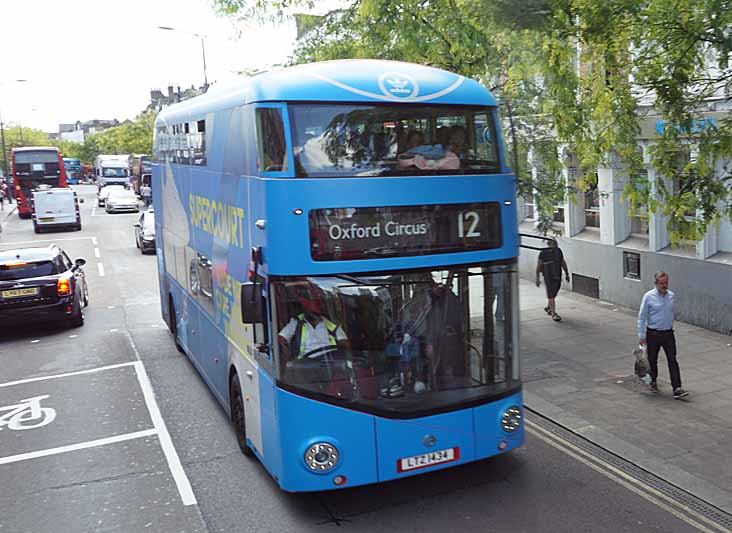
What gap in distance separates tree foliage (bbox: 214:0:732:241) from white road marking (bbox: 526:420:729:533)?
99.5 inches

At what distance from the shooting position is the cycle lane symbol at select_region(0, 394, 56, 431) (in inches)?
421

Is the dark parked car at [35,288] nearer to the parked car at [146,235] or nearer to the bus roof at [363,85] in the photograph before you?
the bus roof at [363,85]

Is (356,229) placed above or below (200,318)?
above

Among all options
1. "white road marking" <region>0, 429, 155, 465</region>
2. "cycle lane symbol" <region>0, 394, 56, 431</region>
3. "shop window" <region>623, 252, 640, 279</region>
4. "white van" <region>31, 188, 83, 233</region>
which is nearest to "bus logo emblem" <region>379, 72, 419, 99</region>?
"white road marking" <region>0, 429, 155, 465</region>

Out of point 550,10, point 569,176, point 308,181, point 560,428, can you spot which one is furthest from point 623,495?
point 569,176

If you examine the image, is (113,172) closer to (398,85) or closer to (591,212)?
(591,212)

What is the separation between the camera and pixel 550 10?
9.16m

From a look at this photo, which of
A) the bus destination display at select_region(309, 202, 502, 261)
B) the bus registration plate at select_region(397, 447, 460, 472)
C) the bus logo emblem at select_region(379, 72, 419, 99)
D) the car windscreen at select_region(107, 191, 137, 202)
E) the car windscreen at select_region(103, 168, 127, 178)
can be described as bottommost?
the bus registration plate at select_region(397, 447, 460, 472)

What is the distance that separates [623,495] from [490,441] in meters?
1.45

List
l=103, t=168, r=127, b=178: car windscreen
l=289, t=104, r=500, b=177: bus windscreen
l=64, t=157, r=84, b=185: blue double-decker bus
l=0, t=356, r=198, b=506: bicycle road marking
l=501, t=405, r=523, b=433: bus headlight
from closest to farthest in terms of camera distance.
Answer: l=289, t=104, r=500, b=177: bus windscreen, l=501, t=405, r=523, b=433: bus headlight, l=0, t=356, r=198, b=506: bicycle road marking, l=103, t=168, r=127, b=178: car windscreen, l=64, t=157, r=84, b=185: blue double-decker bus

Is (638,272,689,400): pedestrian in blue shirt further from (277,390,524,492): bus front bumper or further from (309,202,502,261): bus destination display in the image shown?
(277,390,524,492): bus front bumper

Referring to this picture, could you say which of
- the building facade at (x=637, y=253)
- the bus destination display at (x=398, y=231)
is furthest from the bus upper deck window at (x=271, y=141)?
the building facade at (x=637, y=253)

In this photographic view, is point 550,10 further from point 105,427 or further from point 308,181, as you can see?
point 105,427

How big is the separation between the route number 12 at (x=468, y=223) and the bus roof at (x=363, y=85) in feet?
3.48
